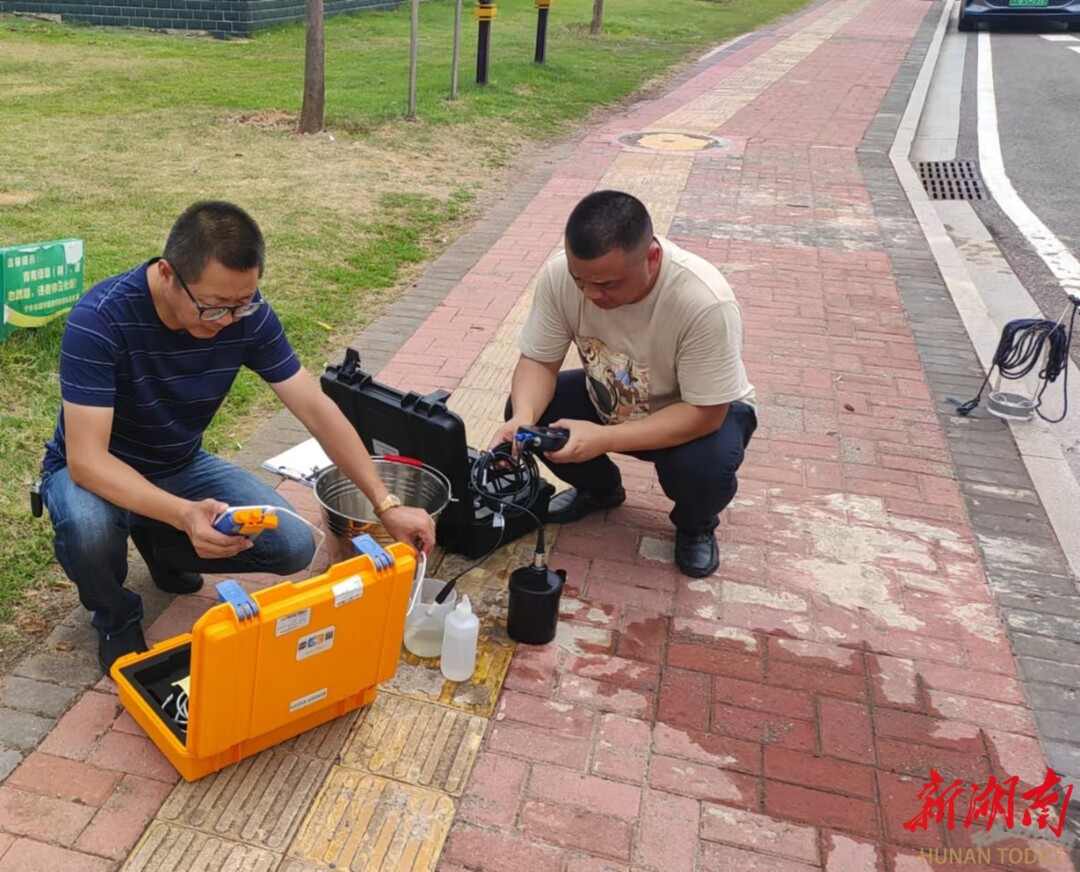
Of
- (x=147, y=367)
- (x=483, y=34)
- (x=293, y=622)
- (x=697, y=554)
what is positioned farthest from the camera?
(x=483, y=34)

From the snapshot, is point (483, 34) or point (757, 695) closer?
point (757, 695)

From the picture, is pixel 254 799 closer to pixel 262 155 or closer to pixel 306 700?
pixel 306 700

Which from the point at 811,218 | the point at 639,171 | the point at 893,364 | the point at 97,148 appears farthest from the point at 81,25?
the point at 893,364

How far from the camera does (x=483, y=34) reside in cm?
1100

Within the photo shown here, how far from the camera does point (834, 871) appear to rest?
2250 millimetres

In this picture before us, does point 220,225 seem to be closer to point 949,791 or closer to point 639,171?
point 949,791

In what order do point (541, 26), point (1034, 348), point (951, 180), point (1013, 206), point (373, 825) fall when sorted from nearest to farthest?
point (373, 825) → point (1034, 348) → point (1013, 206) → point (951, 180) → point (541, 26)

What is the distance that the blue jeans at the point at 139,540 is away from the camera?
99.0 inches

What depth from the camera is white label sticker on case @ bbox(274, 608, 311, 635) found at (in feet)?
6.95

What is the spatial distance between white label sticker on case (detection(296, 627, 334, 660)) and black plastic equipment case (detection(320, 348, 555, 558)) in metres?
0.88

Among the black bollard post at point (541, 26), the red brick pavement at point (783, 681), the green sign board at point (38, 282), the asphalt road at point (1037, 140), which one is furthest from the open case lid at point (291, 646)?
the black bollard post at point (541, 26)

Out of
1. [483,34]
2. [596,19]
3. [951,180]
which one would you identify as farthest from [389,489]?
[596,19]

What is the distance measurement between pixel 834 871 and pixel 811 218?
620 cm

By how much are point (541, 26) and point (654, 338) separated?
10.9 m
